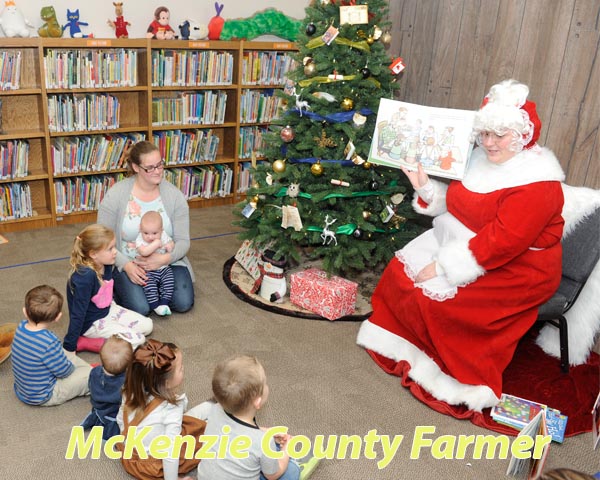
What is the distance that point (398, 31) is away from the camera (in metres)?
4.05

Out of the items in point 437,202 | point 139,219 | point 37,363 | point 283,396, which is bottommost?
point 283,396

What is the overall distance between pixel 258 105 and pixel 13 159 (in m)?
2.13

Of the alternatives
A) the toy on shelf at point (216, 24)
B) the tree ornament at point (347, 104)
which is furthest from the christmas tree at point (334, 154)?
the toy on shelf at point (216, 24)

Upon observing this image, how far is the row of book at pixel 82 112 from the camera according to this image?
4.39 metres

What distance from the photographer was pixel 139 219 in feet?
10.9

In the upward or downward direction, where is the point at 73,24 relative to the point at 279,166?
upward

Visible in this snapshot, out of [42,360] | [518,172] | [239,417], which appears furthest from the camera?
[518,172]

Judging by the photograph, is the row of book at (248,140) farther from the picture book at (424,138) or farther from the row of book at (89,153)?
the picture book at (424,138)

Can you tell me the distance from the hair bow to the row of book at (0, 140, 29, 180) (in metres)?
3.02

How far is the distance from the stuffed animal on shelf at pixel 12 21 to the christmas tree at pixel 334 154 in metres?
2.06

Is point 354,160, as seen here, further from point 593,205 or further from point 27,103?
point 27,103

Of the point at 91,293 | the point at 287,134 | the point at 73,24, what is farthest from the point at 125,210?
the point at 73,24

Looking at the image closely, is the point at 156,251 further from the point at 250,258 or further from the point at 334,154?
the point at 334,154

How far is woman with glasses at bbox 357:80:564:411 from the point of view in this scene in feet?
8.45
